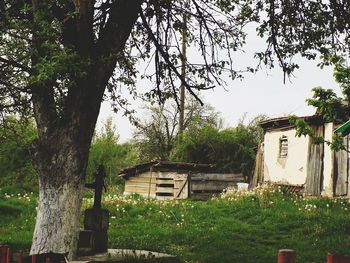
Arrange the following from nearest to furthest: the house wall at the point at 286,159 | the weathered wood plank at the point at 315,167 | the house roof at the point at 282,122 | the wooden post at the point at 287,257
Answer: the wooden post at the point at 287,257 → the weathered wood plank at the point at 315,167 → the house roof at the point at 282,122 → the house wall at the point at 286,159

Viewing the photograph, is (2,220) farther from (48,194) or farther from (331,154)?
(331,154)

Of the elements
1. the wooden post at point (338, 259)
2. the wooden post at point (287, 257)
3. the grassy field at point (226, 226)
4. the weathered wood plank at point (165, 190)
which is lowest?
the grassy field at point (226, 226)

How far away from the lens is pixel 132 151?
1438 inches

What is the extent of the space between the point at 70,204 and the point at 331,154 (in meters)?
15.2

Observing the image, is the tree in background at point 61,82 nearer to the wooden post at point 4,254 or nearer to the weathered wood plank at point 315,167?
the wooden post at point 4,254

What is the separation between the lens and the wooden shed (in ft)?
82.5

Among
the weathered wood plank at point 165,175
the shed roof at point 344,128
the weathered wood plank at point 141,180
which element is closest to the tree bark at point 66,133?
the shed roof at point 344,128

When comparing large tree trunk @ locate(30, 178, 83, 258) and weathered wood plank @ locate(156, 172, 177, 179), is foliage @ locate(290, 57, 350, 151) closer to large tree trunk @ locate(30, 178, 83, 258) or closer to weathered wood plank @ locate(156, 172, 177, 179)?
large tree trunk @ locate(30, 178, 83, 258)

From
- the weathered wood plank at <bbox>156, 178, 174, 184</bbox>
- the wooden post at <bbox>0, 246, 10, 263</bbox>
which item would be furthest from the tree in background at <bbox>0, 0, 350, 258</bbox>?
the weathered wood plank at <bbox>156, 178, 174, 184</bbox>

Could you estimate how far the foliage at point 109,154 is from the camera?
29922 mm

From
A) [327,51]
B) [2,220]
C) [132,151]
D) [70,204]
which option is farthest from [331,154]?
[132,151]

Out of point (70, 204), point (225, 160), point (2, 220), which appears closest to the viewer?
point (70, 204)

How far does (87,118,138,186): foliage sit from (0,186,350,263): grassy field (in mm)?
11978

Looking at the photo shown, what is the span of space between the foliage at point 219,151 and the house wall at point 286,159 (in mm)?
5207
